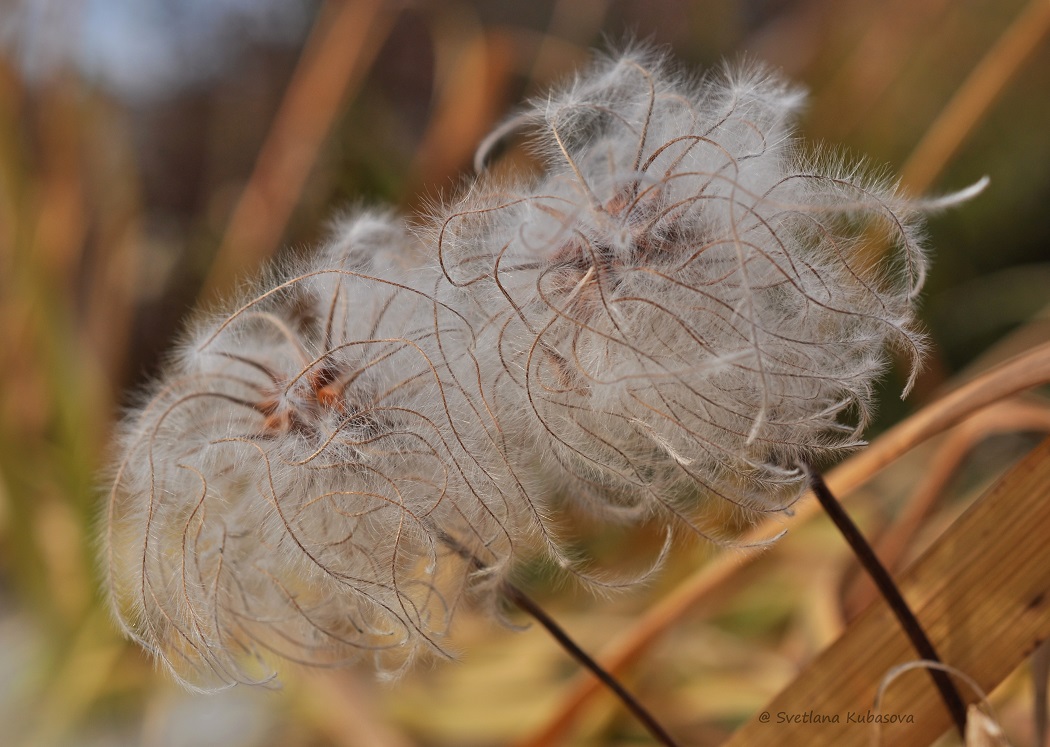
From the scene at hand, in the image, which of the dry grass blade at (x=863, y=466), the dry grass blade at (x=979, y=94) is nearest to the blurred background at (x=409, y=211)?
the dry grass blade at (x=979, y=94)

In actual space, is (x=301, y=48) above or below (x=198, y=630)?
below

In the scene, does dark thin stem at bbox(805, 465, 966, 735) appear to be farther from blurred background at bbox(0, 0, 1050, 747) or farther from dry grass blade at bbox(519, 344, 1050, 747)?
blurred background at bbox(0, 0, 1050, 747)

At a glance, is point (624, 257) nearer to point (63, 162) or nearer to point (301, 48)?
point (63, 162)

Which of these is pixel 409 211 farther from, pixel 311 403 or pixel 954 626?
pixel 954 626

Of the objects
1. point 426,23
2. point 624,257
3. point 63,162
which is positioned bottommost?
point 63,162

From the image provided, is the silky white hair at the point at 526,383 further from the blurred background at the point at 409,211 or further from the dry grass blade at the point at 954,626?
the blurred background at the point at 409,211

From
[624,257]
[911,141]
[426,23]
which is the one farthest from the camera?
[426,23]

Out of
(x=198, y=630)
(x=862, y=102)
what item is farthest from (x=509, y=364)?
(x=862, y=102)

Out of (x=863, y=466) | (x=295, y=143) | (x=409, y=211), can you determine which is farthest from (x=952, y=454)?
(x=295, y=143)
